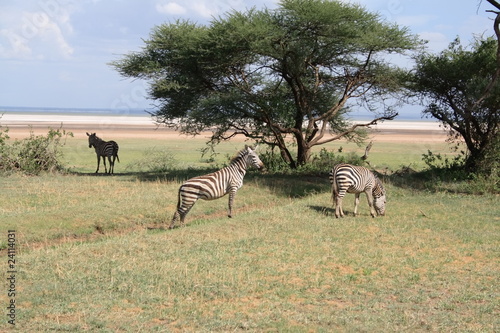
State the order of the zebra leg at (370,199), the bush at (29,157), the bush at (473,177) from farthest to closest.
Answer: the bush at (29,157) → the bush at (473,177) → the zebra leg at (370,199)

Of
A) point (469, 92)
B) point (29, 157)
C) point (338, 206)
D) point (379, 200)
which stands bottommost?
point (338, 206)

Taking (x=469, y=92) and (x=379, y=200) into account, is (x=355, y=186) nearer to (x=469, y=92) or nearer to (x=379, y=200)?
(x=379, y=200)

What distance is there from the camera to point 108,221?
1347cm

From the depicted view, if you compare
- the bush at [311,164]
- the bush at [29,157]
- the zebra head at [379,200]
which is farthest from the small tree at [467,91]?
the bush at [29,157]

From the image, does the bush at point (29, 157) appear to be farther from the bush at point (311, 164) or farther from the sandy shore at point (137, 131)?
the sandy shore at point (137, 131)

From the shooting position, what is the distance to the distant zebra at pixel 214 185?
43.0ft

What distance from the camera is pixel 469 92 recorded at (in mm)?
20141

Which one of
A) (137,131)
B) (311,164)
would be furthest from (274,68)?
(137,131)

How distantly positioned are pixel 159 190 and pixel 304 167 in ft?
22.9

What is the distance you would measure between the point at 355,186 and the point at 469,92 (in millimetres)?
8207

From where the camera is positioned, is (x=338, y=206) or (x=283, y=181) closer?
(x=338, y=206)

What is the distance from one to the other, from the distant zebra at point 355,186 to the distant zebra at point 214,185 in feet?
6.21

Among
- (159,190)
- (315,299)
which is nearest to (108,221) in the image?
(159,190)

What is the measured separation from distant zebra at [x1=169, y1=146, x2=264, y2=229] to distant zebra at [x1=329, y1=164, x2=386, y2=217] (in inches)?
74.5
